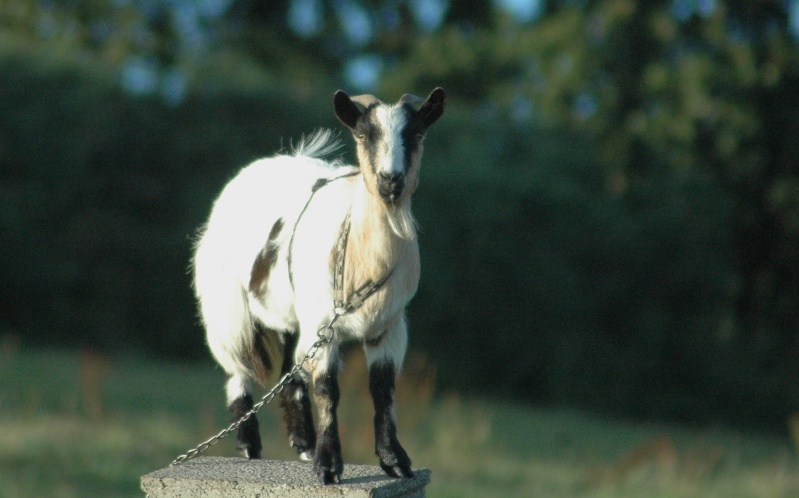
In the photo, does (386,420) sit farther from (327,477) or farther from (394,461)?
(327,477)

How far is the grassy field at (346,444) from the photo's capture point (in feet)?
30.2

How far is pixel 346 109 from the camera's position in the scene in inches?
156

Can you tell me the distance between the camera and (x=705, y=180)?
1947 cm

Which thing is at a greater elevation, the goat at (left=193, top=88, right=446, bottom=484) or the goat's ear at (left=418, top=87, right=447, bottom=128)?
the goat's ear at (left=418, top=87, right=447, bottom=128)

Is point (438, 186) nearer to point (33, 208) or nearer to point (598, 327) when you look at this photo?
point (598, 327)

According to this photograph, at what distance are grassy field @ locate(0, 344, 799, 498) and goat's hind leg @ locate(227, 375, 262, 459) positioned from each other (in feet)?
9.34

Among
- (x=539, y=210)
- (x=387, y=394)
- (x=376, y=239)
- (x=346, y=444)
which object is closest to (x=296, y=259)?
(x=376, y=239)

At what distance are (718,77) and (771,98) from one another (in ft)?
5.23

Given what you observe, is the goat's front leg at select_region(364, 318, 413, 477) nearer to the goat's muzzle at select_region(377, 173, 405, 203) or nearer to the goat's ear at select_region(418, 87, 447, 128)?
the goat's muzzle at select_region(377, 173, 405, 203)

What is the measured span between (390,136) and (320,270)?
23.5 inches

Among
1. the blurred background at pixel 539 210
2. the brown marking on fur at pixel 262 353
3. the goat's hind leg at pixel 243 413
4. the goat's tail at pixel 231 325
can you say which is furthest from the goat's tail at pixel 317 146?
the blurred background at pixel 539 210

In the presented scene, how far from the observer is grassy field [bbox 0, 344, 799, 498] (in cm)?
920

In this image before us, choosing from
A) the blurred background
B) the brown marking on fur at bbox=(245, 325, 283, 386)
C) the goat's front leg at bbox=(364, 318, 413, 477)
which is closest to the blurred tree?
the blurred background

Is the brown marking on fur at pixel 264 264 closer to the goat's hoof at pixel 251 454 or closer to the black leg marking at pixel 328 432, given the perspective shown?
the black leg marking at pixel 328 432
